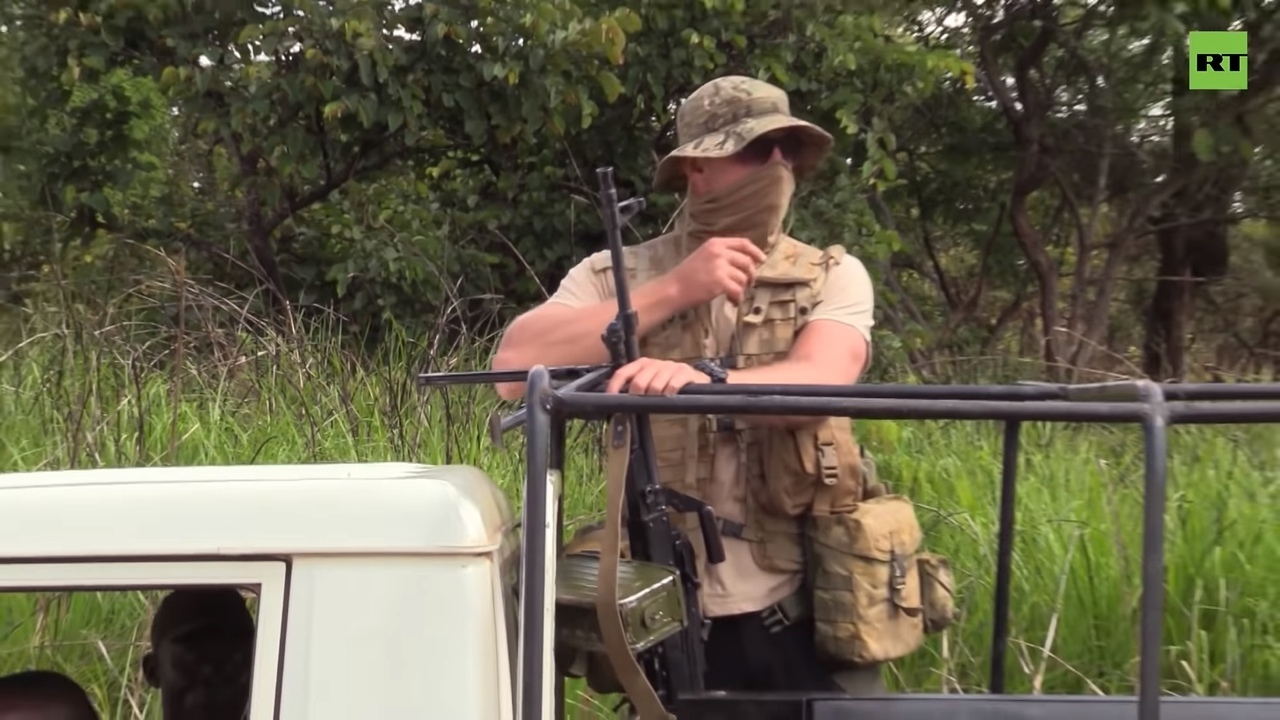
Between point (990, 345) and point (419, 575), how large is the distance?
6240 millimetres

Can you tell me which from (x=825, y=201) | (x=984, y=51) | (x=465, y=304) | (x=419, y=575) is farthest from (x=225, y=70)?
(x=419, y=575)

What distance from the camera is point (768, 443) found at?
2094mm

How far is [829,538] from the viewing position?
2.09 meters

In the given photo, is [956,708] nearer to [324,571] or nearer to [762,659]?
[762,659]

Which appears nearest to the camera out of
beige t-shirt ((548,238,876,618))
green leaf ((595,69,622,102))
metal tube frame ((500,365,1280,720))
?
metal tube frame ((500,365,1280,720))

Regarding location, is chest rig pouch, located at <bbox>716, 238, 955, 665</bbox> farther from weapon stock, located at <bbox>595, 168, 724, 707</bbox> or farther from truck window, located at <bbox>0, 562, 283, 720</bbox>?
truck window, located at <bbox>0, 562, 283, 720</bbox>

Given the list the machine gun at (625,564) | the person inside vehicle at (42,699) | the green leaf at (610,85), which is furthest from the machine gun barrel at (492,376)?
the green leaf at (610,85)

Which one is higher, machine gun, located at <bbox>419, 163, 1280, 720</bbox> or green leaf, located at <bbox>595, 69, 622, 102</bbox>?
green leaf, located at <bbox>595, 69, 622, 102</bbox>

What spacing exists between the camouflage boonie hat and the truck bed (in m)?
0.93

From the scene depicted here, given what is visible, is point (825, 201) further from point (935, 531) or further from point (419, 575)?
point (419, 575)

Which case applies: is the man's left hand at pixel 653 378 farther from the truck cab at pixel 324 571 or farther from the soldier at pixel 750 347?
the soldier at pixel 750 347

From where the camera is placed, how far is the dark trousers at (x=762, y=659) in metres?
2.14

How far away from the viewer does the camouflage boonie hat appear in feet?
7.14
